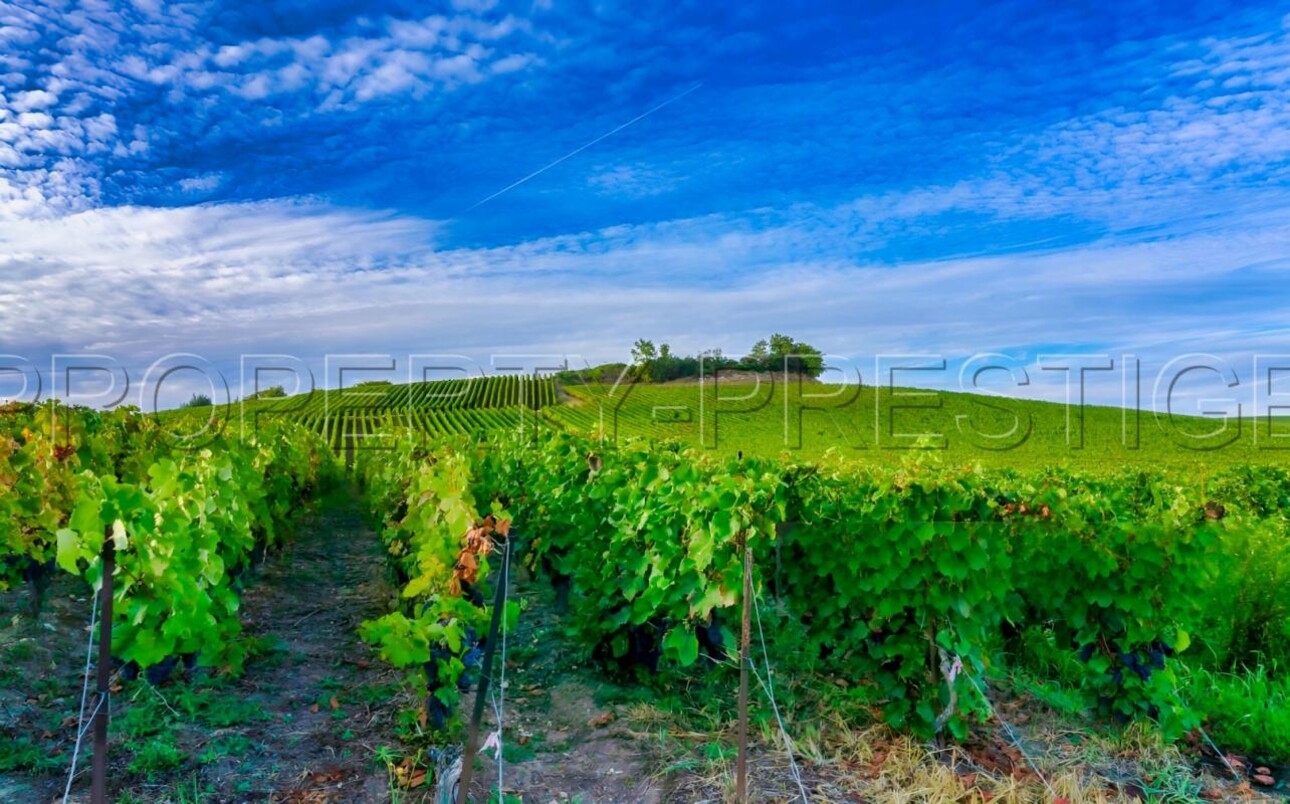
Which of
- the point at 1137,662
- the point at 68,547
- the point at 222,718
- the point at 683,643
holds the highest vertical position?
the point at 68,547

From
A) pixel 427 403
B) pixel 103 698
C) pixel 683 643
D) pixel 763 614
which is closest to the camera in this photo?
pixel 103 698

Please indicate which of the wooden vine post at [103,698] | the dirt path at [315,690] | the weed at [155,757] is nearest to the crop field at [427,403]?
the dirt path at [315,690]

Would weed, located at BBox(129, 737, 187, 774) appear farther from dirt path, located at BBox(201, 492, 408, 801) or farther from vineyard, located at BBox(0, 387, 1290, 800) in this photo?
dirt path, located at BBox(201, 492, 408, 801)

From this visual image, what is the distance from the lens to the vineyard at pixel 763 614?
4344 mm

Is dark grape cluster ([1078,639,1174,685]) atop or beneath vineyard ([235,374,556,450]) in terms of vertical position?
beneath

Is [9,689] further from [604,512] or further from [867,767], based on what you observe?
[867,767]

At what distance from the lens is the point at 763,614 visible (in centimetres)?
605

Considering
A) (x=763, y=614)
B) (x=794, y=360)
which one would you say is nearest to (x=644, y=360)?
(x=794, y=360)

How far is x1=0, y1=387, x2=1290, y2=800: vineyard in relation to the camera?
4344mm

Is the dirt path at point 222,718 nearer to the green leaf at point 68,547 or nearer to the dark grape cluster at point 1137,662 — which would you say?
the green leaf at point 68,547

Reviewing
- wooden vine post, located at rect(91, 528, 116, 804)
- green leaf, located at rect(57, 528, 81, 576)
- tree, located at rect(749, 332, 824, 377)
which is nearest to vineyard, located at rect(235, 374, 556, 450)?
tree, located at rect(749, 332, 824, 377)

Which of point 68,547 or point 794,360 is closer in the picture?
point 68,547

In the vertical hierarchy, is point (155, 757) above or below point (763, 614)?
below

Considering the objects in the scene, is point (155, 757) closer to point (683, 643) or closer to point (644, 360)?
point (683, 643)
